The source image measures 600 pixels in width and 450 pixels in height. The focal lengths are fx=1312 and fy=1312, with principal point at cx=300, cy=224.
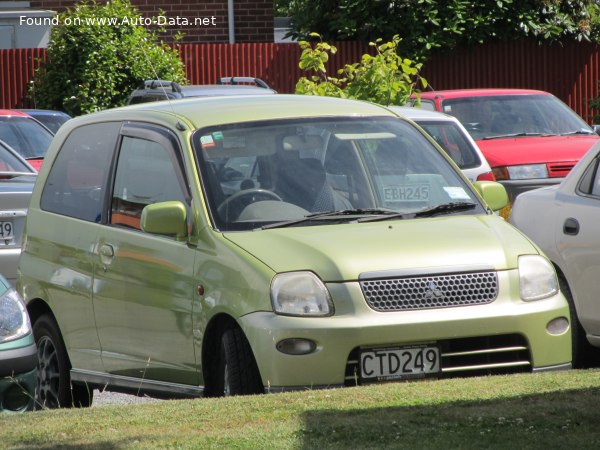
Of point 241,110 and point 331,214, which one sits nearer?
point 331,214

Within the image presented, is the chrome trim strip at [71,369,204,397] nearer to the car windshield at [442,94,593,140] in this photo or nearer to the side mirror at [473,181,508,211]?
the side mirror at [473,181,508,211]

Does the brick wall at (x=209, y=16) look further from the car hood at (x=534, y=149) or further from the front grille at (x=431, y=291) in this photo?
the front grille at (x=431, y=291)

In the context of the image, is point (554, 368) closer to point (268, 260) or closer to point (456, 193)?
point (456, 193)

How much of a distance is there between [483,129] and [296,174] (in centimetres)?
876

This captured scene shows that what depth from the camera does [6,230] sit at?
31.8 feet

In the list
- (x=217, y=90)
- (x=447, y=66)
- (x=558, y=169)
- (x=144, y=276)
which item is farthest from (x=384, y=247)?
(x=447, y=66)

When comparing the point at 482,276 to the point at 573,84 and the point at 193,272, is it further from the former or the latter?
the point at 573,84

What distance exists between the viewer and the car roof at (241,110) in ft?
23.9

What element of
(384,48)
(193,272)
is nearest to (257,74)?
(384,48)

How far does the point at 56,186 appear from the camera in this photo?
26.8 ft

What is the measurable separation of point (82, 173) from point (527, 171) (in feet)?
22.4

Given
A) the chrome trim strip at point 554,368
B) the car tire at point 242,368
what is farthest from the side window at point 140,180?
the chrome trim strip at point 554,368

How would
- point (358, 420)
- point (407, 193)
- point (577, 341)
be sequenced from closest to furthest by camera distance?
point (358, 420) → point (407, 193) → point (577, 341)

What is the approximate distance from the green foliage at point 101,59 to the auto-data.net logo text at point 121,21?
2cm
